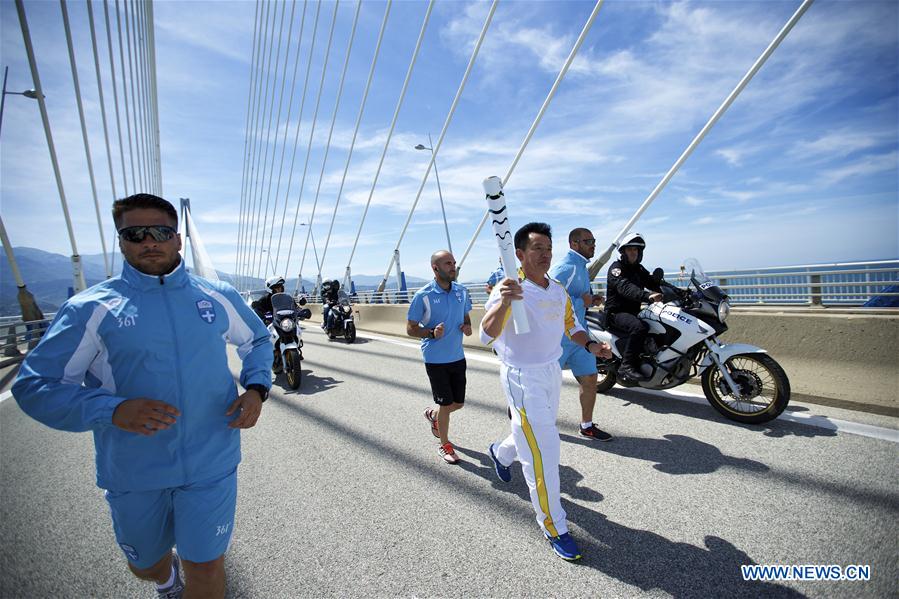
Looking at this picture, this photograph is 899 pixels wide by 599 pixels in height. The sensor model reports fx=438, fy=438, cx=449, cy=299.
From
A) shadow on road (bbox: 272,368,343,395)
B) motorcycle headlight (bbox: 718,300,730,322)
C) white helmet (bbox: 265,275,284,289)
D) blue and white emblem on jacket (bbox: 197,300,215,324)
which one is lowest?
shadow on road (bbox: 272,368,343,395)

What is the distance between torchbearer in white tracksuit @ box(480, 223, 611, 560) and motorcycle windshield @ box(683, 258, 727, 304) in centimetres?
248

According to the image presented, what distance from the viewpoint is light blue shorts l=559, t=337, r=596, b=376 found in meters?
4.25

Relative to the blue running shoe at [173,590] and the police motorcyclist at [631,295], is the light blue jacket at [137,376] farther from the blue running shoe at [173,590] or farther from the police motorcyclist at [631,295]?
the police motorcyclist at [631,295]

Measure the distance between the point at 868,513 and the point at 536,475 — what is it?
1.99 m

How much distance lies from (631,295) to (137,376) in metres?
4.46

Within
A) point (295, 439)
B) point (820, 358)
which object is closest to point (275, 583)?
point (295, 439)

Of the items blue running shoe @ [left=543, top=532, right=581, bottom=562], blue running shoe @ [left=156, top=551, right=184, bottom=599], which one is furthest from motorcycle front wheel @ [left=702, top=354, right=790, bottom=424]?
blue running shoe @ [left=156, top=551, right=184, bottom=599]

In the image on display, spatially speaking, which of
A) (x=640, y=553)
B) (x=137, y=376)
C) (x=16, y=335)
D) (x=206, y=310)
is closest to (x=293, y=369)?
(x=206, y=310)

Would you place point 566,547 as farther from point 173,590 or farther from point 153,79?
point 153,79

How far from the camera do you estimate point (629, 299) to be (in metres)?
5.00

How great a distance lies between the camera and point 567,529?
8.55ft

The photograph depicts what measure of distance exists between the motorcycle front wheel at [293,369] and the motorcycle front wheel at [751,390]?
19.7 feet

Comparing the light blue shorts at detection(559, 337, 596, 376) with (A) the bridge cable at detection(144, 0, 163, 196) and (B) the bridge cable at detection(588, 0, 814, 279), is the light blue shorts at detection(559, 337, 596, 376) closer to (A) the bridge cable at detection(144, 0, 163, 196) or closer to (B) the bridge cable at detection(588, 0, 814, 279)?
(B) the bridge cable at detection(588, 0, 814, 279)

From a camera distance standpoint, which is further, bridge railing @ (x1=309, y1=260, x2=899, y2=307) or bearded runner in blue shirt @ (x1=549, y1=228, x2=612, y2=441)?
bridge railing @ (x1=309, y1=260, x2=899, y2=307)
